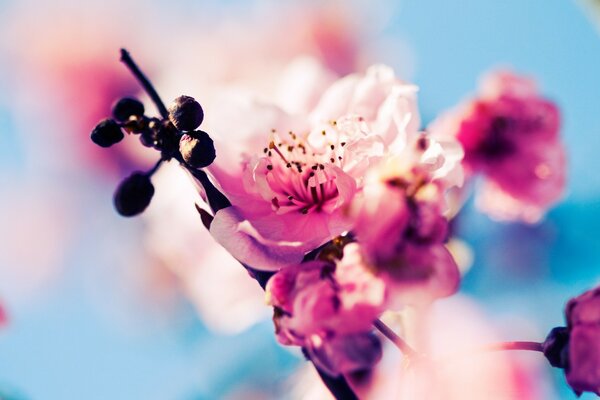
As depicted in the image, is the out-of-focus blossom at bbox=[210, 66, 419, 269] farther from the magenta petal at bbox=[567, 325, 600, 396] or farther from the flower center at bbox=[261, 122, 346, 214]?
the magenta petal at bbox=[567, 325, 600, 396]

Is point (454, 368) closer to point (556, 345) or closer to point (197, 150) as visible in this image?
point (556, 345)

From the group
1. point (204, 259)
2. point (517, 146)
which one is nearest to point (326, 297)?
point (204, 259)

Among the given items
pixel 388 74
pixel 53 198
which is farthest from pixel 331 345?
pixel 53 198

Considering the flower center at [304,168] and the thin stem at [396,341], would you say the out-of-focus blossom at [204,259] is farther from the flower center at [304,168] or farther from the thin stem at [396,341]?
the thin stem at [396,341]

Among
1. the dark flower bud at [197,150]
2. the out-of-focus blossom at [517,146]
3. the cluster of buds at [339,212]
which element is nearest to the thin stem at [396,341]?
the cluster of buds at [339,212]

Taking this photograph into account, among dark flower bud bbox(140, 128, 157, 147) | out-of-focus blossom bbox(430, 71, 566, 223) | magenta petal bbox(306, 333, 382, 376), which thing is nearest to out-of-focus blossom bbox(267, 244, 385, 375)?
magenta petal bbox(306, 333, 382, 376)

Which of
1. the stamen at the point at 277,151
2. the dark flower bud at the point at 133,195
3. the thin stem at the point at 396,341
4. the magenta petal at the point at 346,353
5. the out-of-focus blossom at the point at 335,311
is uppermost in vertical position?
the dark flower bud at the point at 133,195

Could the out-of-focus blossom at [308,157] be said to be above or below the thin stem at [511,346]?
above
